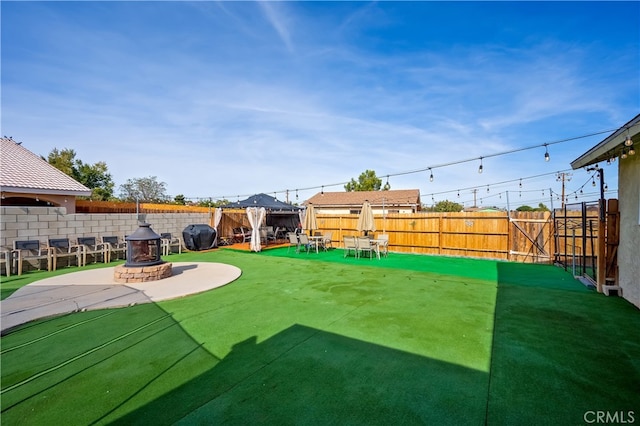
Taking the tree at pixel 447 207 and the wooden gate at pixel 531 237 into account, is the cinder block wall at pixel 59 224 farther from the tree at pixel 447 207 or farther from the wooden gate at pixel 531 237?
the tree at pixel 447 207

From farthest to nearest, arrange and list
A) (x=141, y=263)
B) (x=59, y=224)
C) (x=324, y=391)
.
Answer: (x=59, y=224) < (x=141, y=263) < (x=324, y=391)

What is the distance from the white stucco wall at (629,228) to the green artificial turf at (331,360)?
1.11ft

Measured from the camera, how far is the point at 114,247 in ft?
33.6

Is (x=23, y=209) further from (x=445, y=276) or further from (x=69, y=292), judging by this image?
(x=445, y=276)

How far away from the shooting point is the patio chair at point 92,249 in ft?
29.7

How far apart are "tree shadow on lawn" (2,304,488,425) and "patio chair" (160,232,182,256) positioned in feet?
26.6

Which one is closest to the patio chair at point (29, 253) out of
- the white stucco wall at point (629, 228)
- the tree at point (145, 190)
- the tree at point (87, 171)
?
the white stucco wall at point (629, 228)

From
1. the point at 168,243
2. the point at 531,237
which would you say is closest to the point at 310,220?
the point at 168,243

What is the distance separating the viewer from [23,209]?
8.20 m

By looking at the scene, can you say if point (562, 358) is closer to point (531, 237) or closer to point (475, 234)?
point (531, 237)

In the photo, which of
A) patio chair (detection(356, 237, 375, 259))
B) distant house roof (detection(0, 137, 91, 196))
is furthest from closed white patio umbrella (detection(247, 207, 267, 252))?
distant house roof (detection(0, 137, 91, 196))

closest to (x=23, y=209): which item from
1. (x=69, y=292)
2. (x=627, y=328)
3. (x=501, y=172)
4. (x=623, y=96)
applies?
(x=69, y=292)

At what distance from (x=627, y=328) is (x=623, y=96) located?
29.6 feet

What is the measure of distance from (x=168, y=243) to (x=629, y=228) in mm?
13446
